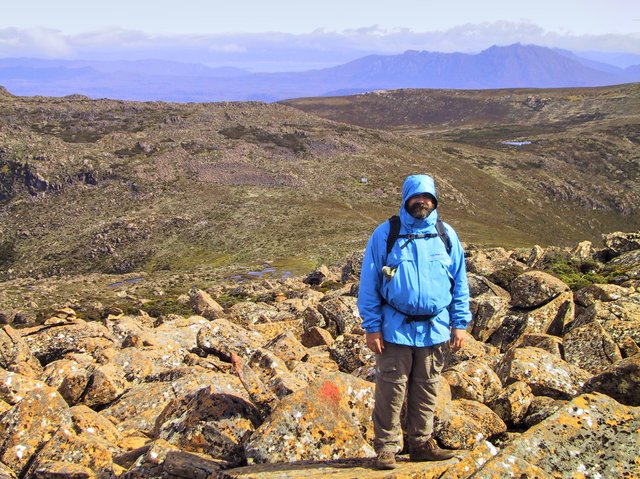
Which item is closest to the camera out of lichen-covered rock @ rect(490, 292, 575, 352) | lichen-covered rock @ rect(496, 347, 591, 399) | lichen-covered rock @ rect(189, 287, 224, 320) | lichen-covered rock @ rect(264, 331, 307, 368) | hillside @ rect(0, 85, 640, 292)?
lichen-covered rock @ rect(496, 347, 591, 399)

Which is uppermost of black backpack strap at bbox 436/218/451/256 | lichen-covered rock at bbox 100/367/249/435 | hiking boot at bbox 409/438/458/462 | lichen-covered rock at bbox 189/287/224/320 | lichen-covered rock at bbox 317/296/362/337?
black backpack strap at bbox 436/218/451/256

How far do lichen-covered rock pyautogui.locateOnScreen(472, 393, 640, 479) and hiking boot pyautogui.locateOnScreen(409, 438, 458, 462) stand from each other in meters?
1.20

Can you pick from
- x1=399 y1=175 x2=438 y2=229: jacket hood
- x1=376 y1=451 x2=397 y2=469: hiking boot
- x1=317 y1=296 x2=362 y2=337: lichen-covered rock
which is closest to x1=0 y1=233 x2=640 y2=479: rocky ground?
x1=376 y1=451 x2=397 y2=469: hiking boot

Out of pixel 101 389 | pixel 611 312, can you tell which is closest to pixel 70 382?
pixel 101 389

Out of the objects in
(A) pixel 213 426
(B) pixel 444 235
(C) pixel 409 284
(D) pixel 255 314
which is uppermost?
(B) pixel 444 235

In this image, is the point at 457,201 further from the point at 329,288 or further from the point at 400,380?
the point at 400,380

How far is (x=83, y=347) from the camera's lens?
17.0 metres

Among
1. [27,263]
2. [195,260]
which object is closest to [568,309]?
[195,260]

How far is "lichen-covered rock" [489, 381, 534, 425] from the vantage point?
31.8ft

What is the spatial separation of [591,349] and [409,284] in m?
7.91

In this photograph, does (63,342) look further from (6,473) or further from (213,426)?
(213,426)

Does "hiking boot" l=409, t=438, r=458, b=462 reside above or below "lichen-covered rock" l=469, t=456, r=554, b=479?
below

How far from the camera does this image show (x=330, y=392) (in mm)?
8523

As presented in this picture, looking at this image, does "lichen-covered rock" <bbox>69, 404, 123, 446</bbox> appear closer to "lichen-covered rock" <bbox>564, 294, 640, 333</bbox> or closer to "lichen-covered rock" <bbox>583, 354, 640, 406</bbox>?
"lichen-covered rock" <bbox>583, 354, 640, 406</bbox>
